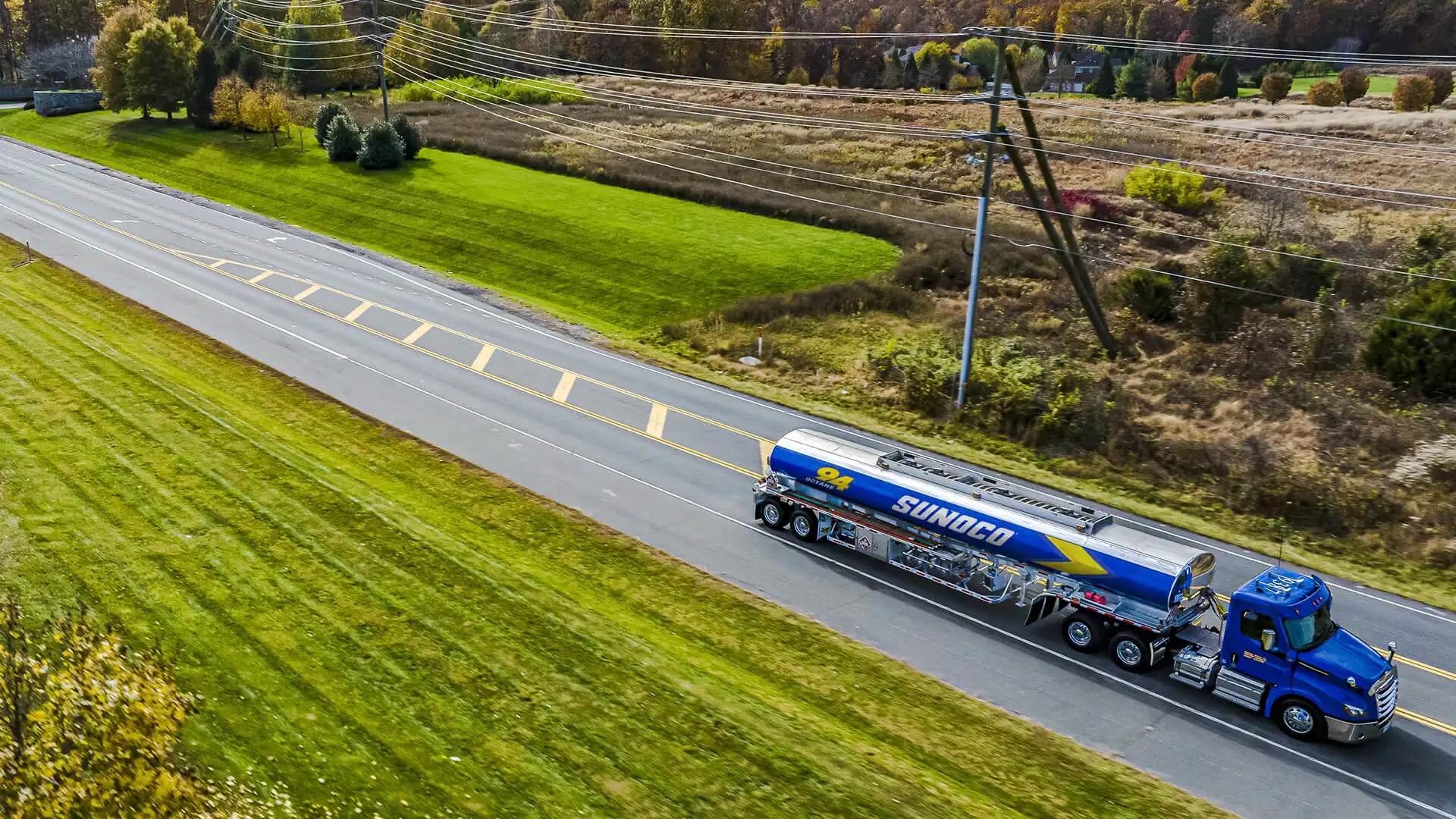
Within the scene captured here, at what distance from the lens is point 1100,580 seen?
2067 centimetres

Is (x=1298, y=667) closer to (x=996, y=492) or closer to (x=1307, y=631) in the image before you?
(x=1307, y=631)

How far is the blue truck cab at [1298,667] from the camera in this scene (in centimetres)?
1827

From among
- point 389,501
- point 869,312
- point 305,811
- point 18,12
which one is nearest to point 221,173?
point 869,312

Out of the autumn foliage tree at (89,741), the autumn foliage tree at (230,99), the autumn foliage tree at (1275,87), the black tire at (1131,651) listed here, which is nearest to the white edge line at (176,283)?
the autumn foliage tree at (230,99)

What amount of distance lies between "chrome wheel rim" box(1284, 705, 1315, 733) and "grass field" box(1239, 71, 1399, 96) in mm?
84562

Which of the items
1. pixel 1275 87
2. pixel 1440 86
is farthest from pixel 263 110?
pixel 1440 86

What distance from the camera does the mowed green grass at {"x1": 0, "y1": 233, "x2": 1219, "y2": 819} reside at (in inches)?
671

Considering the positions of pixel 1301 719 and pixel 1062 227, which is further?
pixel 1062 227

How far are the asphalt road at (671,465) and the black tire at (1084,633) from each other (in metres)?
0.31

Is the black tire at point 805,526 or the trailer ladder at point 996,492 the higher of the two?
the trailer ladder at point 996,492

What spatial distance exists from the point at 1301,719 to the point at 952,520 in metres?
7.54

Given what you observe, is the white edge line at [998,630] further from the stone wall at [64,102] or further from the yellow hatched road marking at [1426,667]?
the stone wall at [64,102]

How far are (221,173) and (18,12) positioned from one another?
94.7 metres

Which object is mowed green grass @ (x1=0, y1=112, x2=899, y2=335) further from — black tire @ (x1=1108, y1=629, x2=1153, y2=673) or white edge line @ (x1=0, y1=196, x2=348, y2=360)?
black tire @ (x1=1108, y1=629, x2=1153, y2=673)
